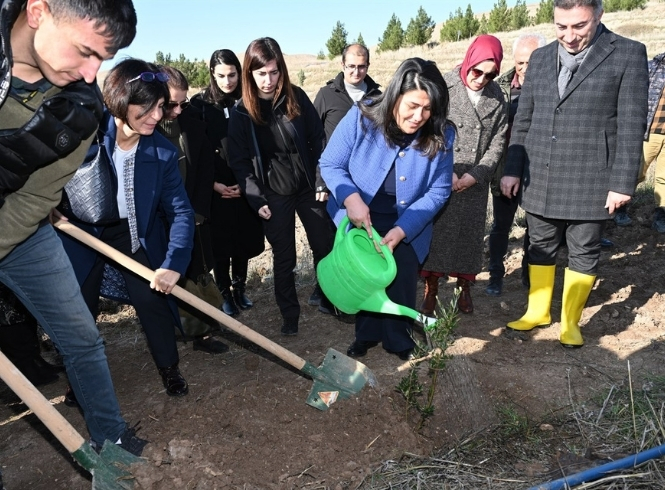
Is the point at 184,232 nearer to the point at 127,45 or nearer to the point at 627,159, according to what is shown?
the point at 127,45

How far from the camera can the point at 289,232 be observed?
3.87 meters

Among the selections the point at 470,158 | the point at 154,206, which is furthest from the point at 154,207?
the point at 470,158

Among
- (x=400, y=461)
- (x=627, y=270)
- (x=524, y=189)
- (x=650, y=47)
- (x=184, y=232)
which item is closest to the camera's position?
(x=400, y=461)

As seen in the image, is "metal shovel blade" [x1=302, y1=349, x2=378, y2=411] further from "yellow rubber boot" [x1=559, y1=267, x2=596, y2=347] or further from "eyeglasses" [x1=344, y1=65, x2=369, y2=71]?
"eyeglasses" [x1=344, y1=65, x2=369, y2=71]

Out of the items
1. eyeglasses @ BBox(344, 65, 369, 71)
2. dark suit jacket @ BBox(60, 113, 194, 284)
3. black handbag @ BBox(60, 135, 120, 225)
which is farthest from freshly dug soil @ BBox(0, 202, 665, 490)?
eyeglasses @ BBox(344, 65, 369, 71)

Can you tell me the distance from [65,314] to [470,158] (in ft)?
8.64

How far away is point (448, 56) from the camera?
23.7m

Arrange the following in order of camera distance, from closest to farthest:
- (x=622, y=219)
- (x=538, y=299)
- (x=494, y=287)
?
(x=538, y=299) → (x=494, y=287) → (x=622, y=219)

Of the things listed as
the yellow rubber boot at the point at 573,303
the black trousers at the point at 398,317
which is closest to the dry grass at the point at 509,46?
the yellow rubber boot at the point at 573,303

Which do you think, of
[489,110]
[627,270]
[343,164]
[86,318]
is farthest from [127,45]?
[627,270]

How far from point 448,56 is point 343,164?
2206 cm

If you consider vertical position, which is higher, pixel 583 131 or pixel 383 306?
pixel 583 131

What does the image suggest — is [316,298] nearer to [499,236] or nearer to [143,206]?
[499,236]

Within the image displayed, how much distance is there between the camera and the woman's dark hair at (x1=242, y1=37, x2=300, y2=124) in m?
3.57
